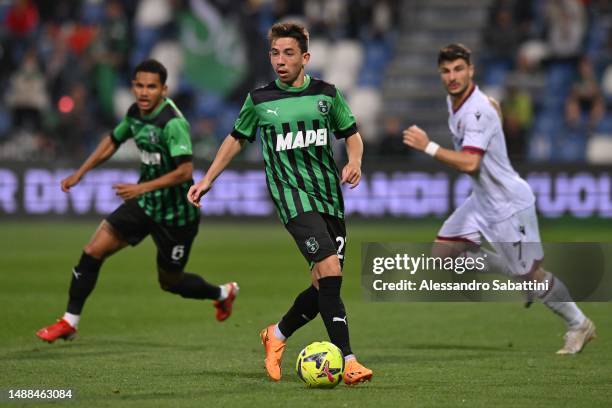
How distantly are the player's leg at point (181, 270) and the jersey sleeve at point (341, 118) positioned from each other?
8.24 ft

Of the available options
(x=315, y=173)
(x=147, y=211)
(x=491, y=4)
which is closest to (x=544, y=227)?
(x=491, y=4)

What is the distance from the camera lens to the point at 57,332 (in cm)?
945

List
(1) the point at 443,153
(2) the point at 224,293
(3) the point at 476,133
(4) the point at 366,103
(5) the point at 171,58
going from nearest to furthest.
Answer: (1) the point at 443,153
(3) the point at 476,133
(2) the point at 224,293
(4) the point at 366,103
(5) the point at 171,58

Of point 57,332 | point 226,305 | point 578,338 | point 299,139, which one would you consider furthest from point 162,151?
point 578,338

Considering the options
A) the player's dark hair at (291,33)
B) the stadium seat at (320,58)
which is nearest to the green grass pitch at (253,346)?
the player's dark hair at (291,33)

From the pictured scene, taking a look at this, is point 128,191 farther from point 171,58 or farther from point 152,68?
point 171,58

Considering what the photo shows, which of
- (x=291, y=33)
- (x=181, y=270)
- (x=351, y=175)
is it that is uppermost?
(x=291, y=33)

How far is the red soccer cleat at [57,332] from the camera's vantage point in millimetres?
9375

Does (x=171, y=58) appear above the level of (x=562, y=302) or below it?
above

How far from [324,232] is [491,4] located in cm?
1862

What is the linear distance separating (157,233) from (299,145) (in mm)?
2644

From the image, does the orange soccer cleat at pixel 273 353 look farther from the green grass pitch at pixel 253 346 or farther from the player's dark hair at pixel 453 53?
the player's dark hair at pixel 453 53

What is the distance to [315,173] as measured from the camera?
7.77 meters

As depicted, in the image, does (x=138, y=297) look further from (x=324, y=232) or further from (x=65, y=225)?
(x=65, y=225)
